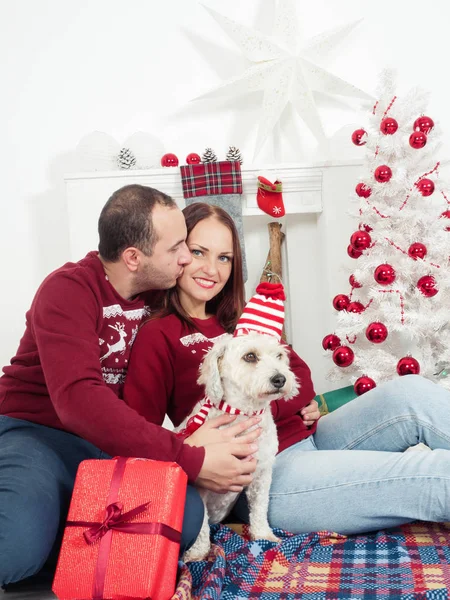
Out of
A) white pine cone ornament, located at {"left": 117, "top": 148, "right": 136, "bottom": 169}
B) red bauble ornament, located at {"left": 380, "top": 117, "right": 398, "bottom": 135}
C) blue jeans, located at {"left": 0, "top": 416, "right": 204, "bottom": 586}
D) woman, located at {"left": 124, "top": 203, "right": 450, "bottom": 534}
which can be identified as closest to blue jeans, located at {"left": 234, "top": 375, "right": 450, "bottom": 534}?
woman, located at {"left": 124, "top": 203, "right": 450, "bottom": 534}

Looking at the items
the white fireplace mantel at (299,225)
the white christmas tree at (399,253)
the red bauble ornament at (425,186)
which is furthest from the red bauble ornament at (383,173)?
the white fireplace mantel at (299,225)

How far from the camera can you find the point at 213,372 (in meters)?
1.56

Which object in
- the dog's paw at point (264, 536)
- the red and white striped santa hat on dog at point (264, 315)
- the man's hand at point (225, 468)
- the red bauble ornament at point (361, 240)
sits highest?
the red bauble ornament at point (361, 240)

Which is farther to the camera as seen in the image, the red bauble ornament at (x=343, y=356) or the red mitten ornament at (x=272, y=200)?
the red mitten ornament at (x=272, y=200)

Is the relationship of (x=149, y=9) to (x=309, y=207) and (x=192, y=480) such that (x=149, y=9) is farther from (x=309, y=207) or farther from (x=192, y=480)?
(x=192, y=480)

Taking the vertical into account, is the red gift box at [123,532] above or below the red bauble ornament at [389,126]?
below

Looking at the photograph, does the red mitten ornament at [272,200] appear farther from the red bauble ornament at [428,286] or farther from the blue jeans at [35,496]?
the blue jeans at [35,496]

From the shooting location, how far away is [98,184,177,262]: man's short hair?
170 centimetres

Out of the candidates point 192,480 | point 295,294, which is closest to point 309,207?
point 295,294

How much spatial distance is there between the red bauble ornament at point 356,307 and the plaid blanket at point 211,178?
0.87 metres

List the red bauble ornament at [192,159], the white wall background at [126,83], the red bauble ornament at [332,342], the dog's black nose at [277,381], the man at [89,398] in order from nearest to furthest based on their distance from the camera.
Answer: the man at [89,398], the dog's black nose at [277,381], the red bauble ornament at [332,342], the red bauble ornament at [192,159], the white wall background at [126,83]

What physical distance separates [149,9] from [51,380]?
9.76 ft

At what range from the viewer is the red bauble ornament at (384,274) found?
111 inches

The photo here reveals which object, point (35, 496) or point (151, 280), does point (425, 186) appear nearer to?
point (151, 280)
